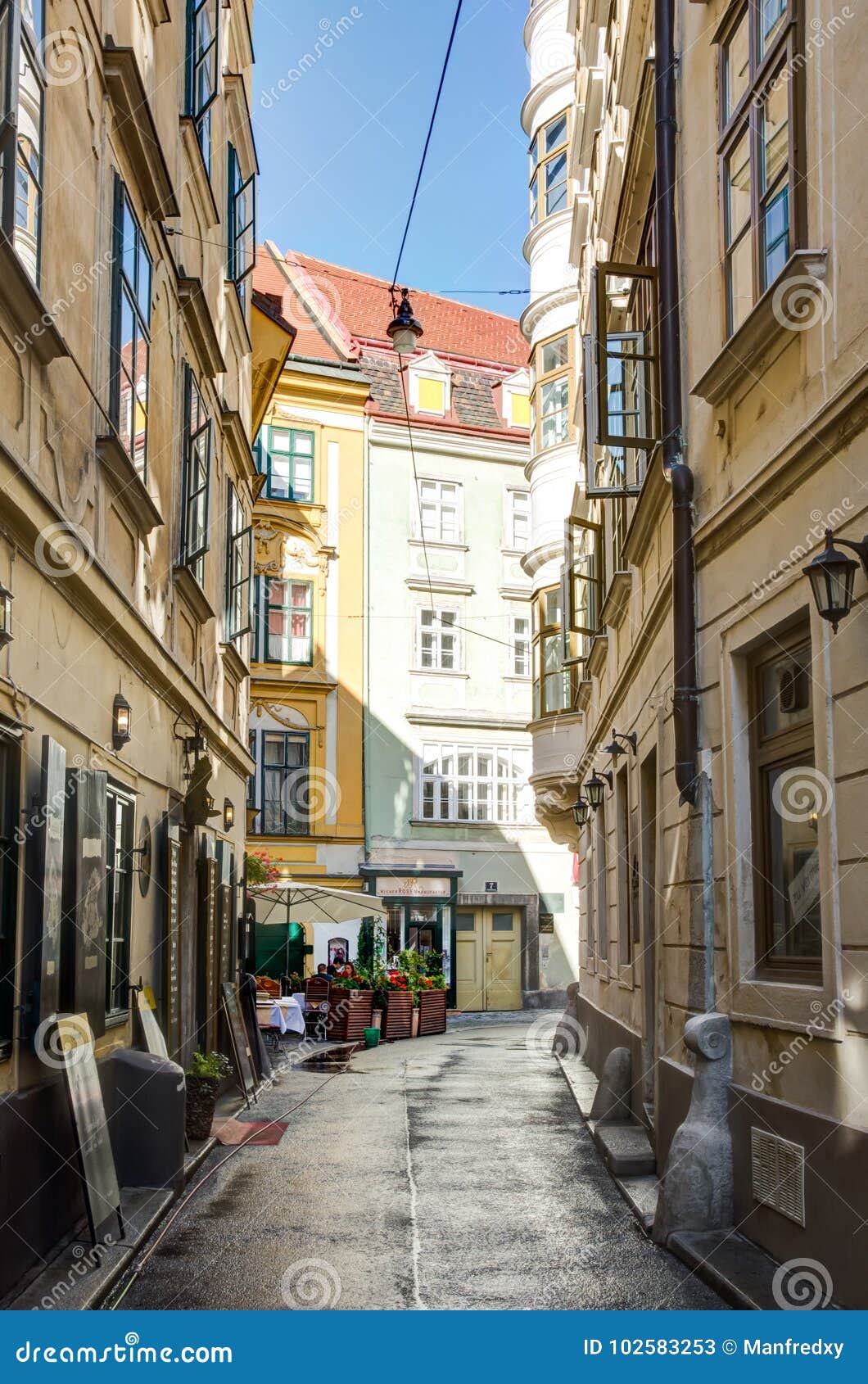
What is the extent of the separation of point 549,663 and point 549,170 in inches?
321

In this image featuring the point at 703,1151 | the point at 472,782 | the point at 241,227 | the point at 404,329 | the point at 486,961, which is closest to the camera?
the point at 703,1151

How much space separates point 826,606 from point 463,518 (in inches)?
1214

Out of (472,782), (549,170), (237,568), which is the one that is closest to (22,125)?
(237,568)

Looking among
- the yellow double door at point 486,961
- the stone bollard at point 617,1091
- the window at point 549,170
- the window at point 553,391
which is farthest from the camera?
the yellow double door at point 486,961

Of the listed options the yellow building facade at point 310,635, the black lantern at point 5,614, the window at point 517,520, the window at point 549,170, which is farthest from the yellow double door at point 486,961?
the black lantern at point 5,614

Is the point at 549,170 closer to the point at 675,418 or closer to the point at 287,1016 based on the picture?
the point at 287,1016

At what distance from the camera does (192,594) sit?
13359 mm

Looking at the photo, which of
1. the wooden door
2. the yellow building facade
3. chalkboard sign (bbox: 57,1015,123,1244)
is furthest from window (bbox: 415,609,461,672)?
chalkboard sign (bbox: 57,1015,123,1244)

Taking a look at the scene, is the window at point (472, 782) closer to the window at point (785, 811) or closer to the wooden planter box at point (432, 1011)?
the wooden planter box at point (432, 1011)

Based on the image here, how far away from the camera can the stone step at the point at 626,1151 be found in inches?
389

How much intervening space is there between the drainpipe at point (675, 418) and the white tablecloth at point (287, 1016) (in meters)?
14.5

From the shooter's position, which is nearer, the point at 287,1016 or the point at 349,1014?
the point at 287,1016

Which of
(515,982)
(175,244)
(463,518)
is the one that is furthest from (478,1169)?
(463,518)

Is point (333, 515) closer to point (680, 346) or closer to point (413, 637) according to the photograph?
point (413, 637)
